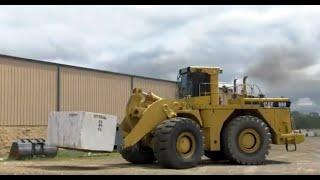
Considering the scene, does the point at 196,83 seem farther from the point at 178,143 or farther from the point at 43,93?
the point at 43,93

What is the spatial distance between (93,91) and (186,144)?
60.5 feet

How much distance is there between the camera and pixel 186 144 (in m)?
18.7

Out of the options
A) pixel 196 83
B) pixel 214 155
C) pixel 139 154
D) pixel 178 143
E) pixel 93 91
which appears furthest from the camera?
pixel 93 91

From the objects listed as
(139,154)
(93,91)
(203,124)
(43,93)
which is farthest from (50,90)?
(203,124)

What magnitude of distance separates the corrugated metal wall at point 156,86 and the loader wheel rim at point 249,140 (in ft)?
68.3

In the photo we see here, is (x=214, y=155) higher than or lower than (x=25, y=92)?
lower

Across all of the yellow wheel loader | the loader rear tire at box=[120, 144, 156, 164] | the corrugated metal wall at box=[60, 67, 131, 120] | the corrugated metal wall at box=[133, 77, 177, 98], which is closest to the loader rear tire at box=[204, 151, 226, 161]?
the yellow wheel loader

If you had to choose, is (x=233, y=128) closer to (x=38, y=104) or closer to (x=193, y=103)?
(x=193, y=103)

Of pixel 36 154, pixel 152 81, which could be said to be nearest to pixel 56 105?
pixel 36 154

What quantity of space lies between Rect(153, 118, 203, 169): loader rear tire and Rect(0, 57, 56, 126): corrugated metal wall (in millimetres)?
13966

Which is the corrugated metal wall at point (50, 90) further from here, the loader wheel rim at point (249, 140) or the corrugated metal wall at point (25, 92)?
the loader wheel rim at point (249, 140)

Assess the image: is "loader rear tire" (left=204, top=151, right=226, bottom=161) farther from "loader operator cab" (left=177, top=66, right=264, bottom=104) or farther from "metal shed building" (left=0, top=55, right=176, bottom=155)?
"metal shed building" (left=0, top=55, right=176, bottom=155)

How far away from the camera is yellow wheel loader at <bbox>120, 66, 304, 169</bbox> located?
60.3 feet

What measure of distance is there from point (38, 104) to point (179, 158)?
1578 cm
